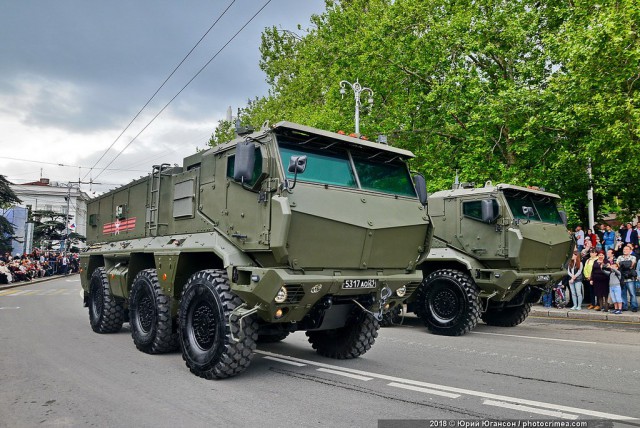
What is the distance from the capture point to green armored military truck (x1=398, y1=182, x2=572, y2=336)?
9985 millimetres

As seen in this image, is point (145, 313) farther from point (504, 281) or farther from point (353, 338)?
point (504, 281)

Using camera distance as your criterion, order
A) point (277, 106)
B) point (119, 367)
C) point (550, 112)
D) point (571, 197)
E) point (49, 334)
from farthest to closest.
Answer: point (277, 106)
point (571, 197)
point (550, 112)
point (49, 334)
point (119, 367)

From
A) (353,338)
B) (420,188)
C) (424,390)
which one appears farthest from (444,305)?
(424,390)

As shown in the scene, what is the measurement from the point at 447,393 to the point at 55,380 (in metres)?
4.36

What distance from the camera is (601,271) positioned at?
1398cm

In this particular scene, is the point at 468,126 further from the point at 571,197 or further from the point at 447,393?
the point at 447,393

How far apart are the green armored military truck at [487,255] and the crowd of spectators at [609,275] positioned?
3475mm

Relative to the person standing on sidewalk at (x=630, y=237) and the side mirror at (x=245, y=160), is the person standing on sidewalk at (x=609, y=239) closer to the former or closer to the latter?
the person standing on sidewalk at (x=630, y=237)

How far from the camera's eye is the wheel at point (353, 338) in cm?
708

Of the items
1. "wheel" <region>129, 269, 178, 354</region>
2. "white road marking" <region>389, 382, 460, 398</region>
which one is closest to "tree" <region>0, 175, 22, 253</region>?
"wheel" <region>129, 269, 178, 354</region>

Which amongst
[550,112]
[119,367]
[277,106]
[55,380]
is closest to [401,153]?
[119,367]

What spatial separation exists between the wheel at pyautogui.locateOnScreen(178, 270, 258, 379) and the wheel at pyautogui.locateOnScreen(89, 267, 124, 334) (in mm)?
3588

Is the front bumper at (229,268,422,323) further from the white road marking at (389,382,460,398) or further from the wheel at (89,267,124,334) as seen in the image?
the wheel at (89,267,124,334)

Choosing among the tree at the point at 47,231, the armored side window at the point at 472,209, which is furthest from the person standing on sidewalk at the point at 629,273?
the tree at the point at 47,231
